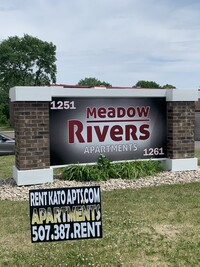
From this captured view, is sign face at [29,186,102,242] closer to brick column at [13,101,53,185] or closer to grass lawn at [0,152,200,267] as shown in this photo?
grass lawn at [0,152,200,267]

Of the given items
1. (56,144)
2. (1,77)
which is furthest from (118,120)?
(1,77)

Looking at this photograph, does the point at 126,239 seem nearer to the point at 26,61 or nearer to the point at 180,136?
the point at 180,136

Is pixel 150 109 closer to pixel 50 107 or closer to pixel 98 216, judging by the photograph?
pixel 50 107

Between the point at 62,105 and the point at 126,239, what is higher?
the point at 62,105

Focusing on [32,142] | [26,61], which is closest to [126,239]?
[32,142]

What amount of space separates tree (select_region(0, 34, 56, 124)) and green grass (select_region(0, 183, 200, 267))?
59.8m

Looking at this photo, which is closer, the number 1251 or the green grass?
the green grass

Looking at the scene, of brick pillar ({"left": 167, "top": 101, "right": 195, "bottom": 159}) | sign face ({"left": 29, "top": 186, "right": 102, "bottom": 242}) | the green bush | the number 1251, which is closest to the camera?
sign face ({"left": 29, "top": 186, "right": 102, "bottom": 242})

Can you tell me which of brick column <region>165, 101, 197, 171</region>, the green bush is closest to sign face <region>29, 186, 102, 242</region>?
the green bush

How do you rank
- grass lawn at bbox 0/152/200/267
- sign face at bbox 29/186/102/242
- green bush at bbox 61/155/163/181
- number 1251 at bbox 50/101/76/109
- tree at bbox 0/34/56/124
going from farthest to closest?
tree at bbox 0/34/56/124 < green bush at bbox 61/155/163/181 < number 1251 at bbox 50/101/76/109 < grass lawn at bbox 0/152/200/267 < sign face at bbox 29/186/102/242

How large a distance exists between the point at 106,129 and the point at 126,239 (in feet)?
15.3

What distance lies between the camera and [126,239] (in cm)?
551

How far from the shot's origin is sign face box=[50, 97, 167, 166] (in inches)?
371

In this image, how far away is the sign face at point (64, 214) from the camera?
4.39m
